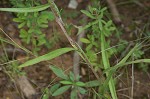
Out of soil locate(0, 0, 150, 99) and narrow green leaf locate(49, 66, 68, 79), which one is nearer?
narrow green leaf locate(49, 66, 68, 79)

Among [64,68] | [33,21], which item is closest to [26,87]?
[64,68]

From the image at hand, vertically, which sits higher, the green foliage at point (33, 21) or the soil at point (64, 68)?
the green foliage at point (33, 21)

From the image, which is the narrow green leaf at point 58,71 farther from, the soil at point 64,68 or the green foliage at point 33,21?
the green foliage at point 33,21

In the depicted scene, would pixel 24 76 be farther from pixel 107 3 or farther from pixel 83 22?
pixel 107 3

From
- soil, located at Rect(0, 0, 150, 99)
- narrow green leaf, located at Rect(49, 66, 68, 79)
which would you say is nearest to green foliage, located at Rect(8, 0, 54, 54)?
soil, located at Rect(0, 0, 150, 99)

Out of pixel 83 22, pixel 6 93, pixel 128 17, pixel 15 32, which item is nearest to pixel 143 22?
pixel 128 17

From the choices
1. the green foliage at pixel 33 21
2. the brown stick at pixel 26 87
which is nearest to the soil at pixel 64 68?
the brown stick at pixel 26 87

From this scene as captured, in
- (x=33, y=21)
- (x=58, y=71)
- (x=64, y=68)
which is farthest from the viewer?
(x=64, y=68)

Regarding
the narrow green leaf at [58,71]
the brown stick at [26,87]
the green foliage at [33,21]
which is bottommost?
the brown stick at [26,87]

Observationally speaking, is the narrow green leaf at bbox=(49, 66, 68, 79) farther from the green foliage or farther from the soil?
the green foliage

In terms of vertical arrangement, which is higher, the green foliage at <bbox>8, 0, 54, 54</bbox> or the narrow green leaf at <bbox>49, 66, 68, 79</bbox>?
the green foliage at <bbox>8, 0, 54, 54</bbox>

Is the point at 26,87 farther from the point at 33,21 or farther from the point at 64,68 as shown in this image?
the point at 33,21
